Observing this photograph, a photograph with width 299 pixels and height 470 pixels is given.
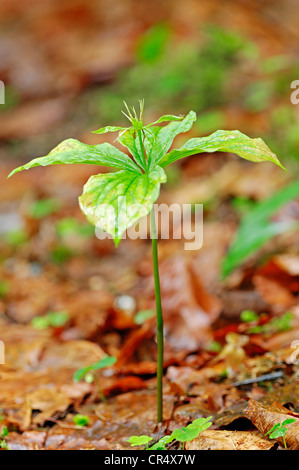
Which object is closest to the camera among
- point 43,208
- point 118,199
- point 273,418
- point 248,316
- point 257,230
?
point 118,199

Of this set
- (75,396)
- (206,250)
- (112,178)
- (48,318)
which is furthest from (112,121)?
(112,178)

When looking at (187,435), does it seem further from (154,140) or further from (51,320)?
(51,320)

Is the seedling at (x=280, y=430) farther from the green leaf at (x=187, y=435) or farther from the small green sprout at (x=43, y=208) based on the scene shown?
the small green sprout at (x=43, y=208)

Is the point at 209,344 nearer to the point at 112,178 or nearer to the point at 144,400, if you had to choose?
the point at 144,400

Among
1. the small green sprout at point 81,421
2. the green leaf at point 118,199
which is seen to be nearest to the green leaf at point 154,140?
the green leaf at point 118,199

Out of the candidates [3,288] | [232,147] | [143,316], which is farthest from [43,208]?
[232,147]
